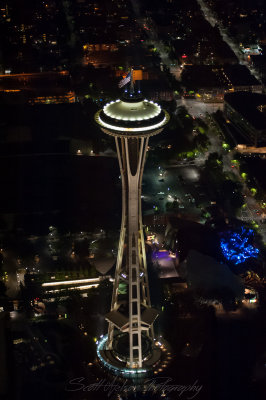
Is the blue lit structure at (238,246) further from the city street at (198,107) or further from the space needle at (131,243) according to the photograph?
the city street at (198,107)

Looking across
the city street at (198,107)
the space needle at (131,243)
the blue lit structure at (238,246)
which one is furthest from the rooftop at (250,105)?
the space needle at (131,243)

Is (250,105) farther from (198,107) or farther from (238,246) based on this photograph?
(238,246)

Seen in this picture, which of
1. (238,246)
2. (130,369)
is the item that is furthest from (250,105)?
(130,369)

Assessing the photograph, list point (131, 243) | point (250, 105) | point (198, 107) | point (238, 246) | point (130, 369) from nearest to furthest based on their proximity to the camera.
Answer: point (131, 243) < point (130, 369) < point (238, 246) < point (250, 105) < point (198, 107)

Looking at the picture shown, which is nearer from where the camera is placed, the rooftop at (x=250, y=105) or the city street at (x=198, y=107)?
the rooftop at (x=250, y=105)

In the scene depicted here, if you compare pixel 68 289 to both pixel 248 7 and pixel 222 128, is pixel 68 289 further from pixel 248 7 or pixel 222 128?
pixel 248 7

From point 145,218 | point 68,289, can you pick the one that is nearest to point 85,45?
point 145,218

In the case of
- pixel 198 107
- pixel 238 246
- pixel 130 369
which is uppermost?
pixel 238 246
